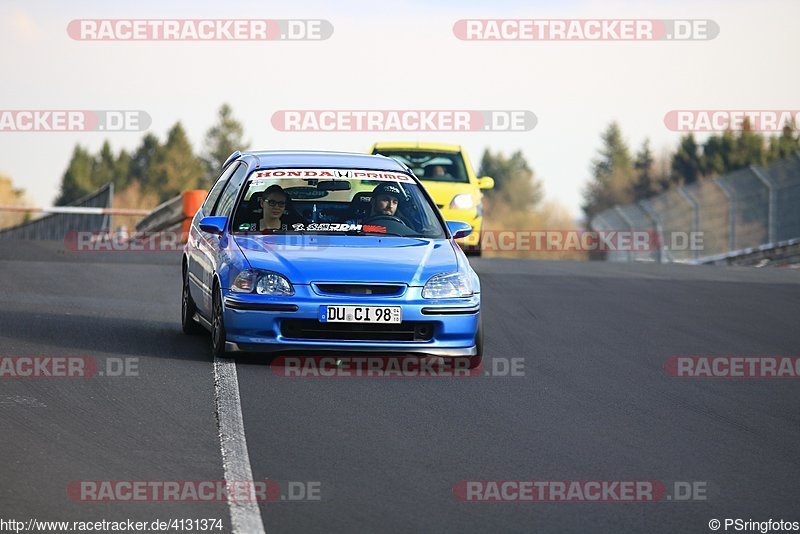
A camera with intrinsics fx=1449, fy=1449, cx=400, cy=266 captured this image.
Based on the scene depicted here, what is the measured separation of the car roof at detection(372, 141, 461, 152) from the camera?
23.3 m

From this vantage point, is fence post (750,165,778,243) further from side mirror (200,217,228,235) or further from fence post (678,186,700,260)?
side mirror (200,217,228,235)

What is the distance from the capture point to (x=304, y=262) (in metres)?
10.1

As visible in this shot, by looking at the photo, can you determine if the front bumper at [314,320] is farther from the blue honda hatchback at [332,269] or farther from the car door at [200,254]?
the car door at [200,254]

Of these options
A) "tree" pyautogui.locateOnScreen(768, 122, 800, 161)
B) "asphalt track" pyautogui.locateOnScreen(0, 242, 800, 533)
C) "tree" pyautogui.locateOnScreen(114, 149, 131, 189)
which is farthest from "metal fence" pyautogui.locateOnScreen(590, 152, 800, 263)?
"tree" pyautogui.locateOnScreen(114, 149, 131, 189)

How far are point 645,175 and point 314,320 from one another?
470ft

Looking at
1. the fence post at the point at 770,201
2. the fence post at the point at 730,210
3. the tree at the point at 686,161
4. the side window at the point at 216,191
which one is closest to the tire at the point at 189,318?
the side window at the point at 216,191

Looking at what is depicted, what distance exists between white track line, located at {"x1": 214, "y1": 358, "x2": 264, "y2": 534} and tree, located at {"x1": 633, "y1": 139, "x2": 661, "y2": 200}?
140 metres

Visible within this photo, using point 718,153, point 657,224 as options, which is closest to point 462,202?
point 657,224

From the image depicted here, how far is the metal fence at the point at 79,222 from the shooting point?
3141cm

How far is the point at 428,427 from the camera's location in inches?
319

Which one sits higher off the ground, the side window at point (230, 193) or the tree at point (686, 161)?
the side window at point (230, 193)

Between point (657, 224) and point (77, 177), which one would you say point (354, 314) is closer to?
point (657, 224)

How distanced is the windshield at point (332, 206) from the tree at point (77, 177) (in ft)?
494

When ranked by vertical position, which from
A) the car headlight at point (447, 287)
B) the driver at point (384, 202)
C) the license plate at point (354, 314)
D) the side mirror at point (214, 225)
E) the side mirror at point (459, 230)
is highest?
the driver at point (384, 202)
